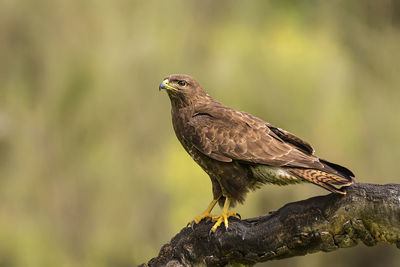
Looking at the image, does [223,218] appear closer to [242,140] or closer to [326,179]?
[242,140]

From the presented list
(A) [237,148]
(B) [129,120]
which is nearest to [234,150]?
(A) [237,148]

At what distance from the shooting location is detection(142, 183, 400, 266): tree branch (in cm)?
327

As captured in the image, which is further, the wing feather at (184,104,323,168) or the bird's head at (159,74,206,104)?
the bird's head at (159,74,206,104)

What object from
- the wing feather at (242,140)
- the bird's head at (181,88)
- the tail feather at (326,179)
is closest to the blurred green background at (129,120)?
the bird's head at (181,88)

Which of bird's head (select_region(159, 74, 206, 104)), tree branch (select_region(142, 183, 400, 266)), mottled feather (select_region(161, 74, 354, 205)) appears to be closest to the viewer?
tree branch (select_region(142, 183, 400, 266))

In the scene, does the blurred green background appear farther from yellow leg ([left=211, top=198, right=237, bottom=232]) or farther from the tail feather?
the tail feather

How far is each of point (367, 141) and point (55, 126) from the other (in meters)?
3.66

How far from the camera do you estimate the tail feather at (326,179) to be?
11.2 feet

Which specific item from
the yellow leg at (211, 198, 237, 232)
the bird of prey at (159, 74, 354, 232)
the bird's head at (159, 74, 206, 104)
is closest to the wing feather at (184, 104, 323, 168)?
the bird of prey at (159, 74, 354, 232)

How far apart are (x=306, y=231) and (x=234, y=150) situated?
873mm

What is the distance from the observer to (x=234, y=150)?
411 cm

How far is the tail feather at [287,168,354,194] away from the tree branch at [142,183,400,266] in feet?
0.15

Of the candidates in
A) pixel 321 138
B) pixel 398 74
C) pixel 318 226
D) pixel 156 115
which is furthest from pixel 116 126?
pixel 318 226

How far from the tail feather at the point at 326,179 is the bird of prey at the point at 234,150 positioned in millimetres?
11
